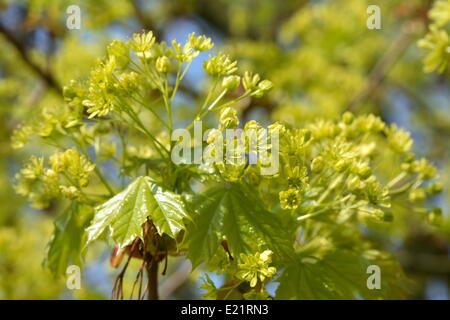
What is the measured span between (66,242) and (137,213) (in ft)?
1.28

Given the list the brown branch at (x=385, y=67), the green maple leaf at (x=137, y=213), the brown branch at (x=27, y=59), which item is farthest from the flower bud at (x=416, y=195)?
the brown branch at (x=27, y=59)

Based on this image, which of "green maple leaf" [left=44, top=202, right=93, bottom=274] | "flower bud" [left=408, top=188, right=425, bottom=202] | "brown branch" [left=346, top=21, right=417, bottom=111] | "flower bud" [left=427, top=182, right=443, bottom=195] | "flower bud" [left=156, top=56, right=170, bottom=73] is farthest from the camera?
"brown branch" [left=346, top=21, right=417, bottom=111]

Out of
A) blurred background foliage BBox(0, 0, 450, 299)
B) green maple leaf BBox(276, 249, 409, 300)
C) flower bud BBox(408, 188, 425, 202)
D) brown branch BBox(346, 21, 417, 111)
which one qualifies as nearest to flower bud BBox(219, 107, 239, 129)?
green maple leaf BBox(276, 249, 409, 300)

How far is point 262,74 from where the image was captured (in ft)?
13.6

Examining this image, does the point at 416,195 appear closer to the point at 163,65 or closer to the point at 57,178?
the point at 163,65

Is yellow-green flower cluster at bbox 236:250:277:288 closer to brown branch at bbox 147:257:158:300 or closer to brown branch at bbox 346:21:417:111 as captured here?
brown branch at bbox 147:257:158:300

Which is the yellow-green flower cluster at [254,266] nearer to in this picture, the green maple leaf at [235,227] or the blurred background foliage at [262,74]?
the green maple leaf at [235,227]

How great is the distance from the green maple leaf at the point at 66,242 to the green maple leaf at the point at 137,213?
24 cm

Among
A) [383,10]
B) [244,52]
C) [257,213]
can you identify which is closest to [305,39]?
[383,10]

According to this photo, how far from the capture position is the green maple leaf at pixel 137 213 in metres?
1.23

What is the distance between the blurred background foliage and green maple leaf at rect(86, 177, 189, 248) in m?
1.24

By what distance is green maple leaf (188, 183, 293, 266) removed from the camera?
4.11ft
